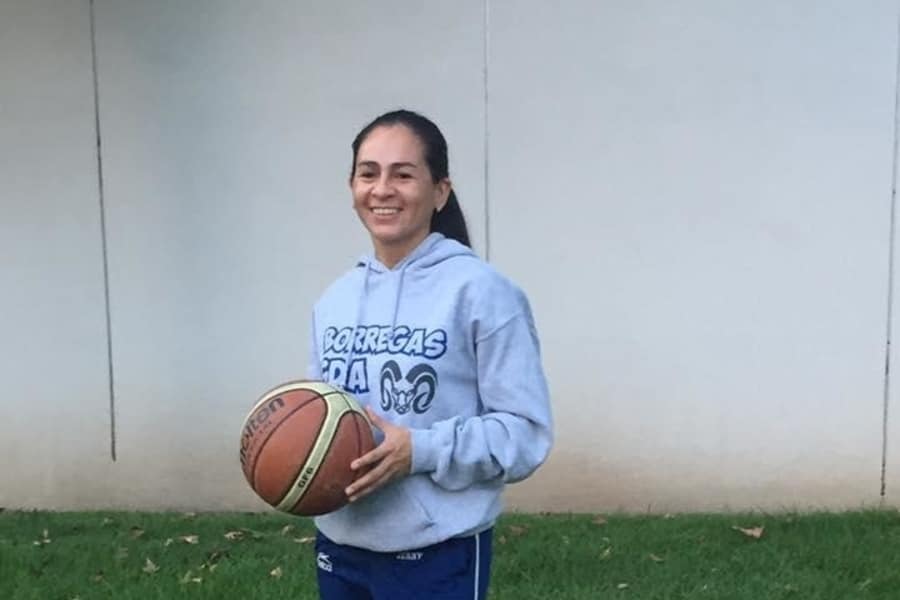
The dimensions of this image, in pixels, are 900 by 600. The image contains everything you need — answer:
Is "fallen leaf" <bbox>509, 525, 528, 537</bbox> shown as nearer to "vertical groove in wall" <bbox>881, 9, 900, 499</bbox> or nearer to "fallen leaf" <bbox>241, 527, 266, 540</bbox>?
"fallen leaf" <bbox>241, 527, 266, 540</bbox>

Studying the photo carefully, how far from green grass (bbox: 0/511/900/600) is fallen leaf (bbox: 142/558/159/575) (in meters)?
0.02

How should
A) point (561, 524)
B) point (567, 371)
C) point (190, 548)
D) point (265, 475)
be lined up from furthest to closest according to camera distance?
1. point (567, 371)
2. point (561, 524)
3. point (190, 548)
4. point (265, 475)

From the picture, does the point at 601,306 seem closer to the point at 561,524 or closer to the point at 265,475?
the point at 561,524

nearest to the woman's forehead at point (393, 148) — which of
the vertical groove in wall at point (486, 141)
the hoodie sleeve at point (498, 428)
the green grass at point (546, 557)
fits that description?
the hoodie sleeve at point (498, 428)

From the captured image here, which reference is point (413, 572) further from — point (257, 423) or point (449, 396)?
point (257, 423)

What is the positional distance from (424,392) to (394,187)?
1.50ft

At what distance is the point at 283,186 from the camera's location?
623 centimetres

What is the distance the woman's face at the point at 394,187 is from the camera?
8.05ft

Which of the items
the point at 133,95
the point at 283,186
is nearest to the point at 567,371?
the point at 283,186

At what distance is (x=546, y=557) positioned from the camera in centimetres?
503

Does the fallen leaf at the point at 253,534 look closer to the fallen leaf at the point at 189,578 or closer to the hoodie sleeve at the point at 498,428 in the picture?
the fallen leaf at the point at 189,578

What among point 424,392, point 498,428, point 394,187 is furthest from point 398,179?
point 498,428

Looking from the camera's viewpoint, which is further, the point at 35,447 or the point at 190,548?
the point at 35,447

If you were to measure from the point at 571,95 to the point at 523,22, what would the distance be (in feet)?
1.56
